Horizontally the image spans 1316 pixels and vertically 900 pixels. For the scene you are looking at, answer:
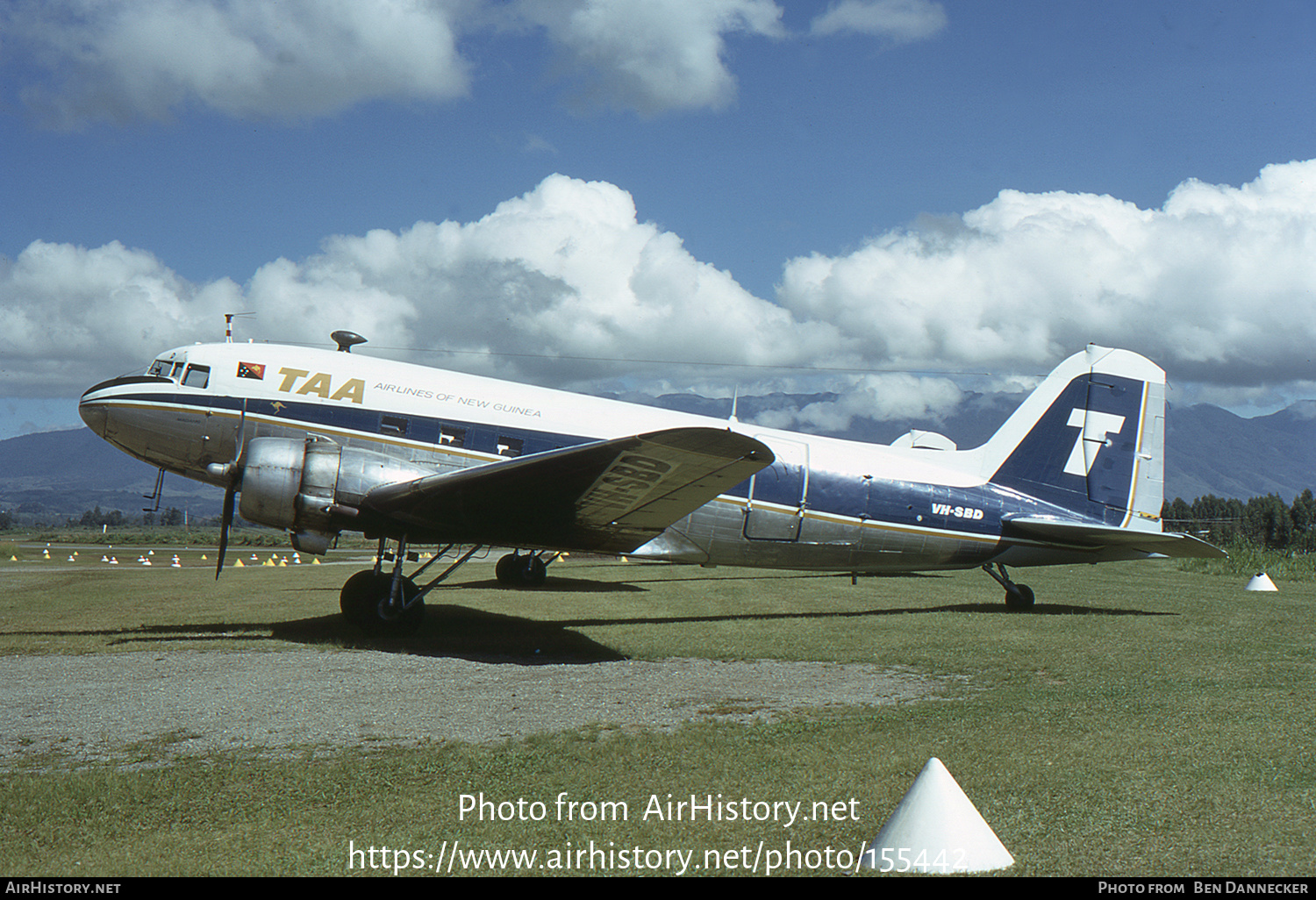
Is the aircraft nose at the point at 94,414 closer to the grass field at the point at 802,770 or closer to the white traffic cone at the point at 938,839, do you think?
the grass field at the point at 802,770

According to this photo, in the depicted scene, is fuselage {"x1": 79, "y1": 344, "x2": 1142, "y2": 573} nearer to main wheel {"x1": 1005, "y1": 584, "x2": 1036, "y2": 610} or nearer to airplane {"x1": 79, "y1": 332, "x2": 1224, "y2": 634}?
airplane {"x1": 79, "y1": 332, "x2": 1224, "y2": 634}

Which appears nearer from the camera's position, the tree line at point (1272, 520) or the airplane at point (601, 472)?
the airplane at point (601, 472)

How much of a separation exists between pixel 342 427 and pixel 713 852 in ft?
31.7

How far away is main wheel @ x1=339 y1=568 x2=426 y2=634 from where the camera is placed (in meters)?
11.7

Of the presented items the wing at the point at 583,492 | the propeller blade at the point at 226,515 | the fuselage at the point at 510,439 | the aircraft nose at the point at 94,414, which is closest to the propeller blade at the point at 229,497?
the propeller blade at the point at 226,515

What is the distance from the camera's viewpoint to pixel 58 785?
16.9 feet

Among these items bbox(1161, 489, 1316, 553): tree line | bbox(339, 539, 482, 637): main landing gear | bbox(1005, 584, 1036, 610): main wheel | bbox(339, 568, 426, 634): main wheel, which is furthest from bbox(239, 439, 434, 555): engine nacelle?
bbox(1161, 489, 1316, 553): tree line

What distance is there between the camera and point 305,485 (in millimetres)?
10859

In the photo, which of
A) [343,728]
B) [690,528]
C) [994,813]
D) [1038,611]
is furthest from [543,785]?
[1038,611]

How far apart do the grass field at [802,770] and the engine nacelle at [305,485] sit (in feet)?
5.18

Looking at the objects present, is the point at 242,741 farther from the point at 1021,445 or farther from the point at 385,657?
the point at 1021,445

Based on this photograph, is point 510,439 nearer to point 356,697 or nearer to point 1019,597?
point 356,697

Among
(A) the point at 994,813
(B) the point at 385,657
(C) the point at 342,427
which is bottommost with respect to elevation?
(B) the point at 385,657

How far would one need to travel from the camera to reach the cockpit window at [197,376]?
12.4m
